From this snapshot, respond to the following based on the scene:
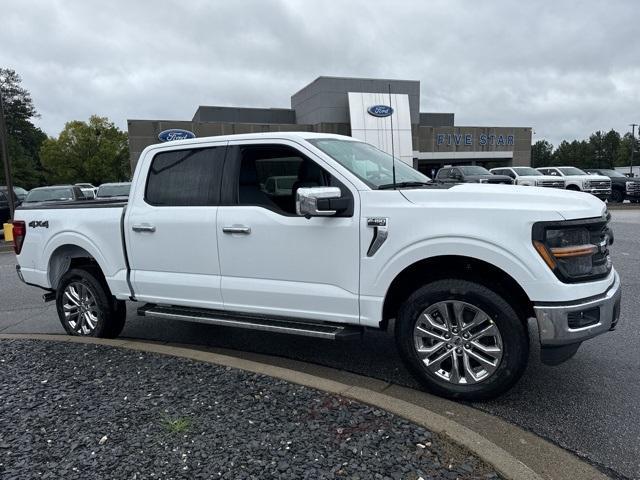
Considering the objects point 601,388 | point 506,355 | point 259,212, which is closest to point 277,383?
point 259,212

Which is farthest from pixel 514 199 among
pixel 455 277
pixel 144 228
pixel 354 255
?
pixel 144 228

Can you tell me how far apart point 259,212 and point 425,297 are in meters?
1.49

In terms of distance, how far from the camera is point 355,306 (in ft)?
12.4

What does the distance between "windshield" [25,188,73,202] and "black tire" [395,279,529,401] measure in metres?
15.1

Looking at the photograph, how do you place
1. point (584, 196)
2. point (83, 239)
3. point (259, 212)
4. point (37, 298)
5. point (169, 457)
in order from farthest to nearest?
point (37, 298)
point (83, 239)
point (259, 212)
point (584, 196)
point (169, 457)

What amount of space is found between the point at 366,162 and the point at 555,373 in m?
2.29

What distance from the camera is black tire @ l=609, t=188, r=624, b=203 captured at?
2486 centimetres

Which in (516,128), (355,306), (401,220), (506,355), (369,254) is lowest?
(506,355)

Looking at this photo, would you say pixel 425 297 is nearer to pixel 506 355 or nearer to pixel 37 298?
pixel 506 355

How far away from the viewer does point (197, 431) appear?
10.0 feet

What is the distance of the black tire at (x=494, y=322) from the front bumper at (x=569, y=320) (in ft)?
0.49

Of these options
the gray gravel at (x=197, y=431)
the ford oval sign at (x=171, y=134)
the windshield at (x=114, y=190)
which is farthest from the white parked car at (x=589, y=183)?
the ford oval sign at (x=171, y=134)

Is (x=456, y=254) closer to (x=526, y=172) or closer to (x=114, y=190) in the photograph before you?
(x=114, y=190)

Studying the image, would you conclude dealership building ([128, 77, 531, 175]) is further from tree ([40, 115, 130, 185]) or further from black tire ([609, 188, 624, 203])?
black tire ([609, 188, 624, 203])
